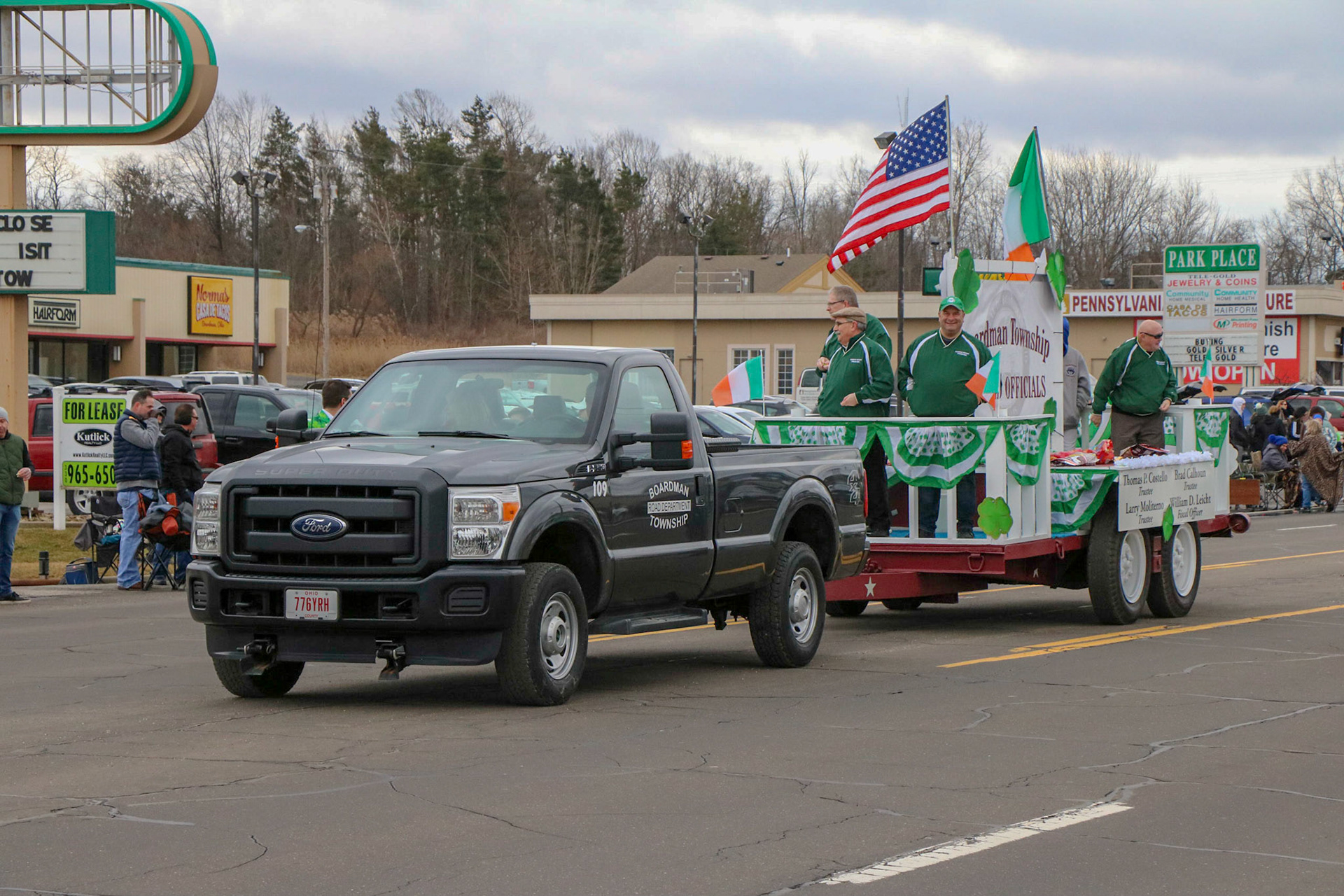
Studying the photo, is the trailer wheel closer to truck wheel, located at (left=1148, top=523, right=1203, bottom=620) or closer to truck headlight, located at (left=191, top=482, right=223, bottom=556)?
truck wheel, located at (left=1148, top=523, right=1203, bottom=620)

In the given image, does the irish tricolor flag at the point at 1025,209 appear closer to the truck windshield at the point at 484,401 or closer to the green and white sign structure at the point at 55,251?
the truck windshield at the point at 484,401

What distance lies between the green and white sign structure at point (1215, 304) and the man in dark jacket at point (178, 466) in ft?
76.3

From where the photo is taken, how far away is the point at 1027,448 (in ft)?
41.3

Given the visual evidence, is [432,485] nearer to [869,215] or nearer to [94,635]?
[94,635]

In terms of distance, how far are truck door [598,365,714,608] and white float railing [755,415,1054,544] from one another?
9.29 feet

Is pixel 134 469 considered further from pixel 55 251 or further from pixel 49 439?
pixel 49 439

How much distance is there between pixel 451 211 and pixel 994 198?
32.4 meters

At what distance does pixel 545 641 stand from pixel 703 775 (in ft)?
5.84

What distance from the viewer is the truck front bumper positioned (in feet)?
27.5

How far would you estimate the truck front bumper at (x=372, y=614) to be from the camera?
8.38 m

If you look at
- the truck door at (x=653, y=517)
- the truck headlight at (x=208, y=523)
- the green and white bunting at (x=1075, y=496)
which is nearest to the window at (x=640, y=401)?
the truck door at (x=653, y=517)

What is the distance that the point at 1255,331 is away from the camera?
114ft

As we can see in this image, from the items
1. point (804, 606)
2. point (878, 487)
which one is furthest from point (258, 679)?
point (878, 487)

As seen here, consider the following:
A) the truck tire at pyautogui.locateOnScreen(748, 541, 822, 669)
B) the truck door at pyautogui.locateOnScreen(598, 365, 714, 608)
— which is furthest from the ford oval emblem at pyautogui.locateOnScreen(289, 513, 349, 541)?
the truck tire at pyautogui.locateOnScreen(748, 541, 822, 669)
